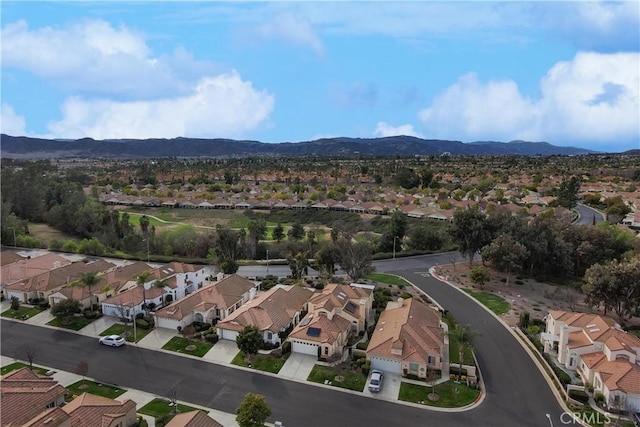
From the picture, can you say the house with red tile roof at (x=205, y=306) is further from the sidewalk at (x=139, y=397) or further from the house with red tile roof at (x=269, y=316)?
the sidewalk at (x=139, y=397)

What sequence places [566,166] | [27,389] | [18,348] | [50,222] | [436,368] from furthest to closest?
[566,166], [50,222], [18,348], [436,368], [27,389]

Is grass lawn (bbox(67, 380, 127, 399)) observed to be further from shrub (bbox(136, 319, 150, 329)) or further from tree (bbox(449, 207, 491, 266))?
tree (bbox(449, 207, 491, 266))

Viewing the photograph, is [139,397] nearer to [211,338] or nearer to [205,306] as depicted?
[211,338]

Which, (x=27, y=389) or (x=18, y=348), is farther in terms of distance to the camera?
(x=18, y=348)

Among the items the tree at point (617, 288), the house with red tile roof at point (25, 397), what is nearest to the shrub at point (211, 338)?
the house with red tile roof at point (25, 397)

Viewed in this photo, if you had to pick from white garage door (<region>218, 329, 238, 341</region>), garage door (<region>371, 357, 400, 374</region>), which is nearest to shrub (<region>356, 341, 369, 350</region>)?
garage door (<region>371, 357, 400, 374</region>)

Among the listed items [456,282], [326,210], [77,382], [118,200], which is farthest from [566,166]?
[77,382]

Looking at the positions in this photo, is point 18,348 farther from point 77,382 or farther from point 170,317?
point 170,317

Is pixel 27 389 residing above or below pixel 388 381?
above
